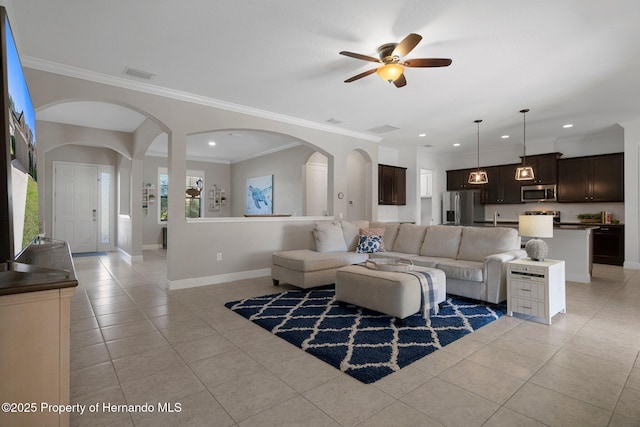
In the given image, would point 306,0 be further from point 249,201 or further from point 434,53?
point 249,201

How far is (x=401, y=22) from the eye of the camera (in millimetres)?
2725

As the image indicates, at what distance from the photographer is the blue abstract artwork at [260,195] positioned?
8656 mm

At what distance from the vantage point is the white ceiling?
8.45 ft

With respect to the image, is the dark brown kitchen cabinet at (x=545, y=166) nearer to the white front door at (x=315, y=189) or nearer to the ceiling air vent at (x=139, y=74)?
the white front door at (x=315, y=189)

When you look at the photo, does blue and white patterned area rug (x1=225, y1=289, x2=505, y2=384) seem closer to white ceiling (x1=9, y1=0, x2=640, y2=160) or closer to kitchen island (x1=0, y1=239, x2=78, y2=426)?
kitchen island (x1=0, y1=239, x2=78, y2=426)

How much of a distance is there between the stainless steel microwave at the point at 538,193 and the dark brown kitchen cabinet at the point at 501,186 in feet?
0.48

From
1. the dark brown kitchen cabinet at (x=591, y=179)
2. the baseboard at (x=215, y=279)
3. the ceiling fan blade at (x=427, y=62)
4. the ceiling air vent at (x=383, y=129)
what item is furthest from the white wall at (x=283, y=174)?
the dark brown kitchen cabinet at (x=591, y=179)

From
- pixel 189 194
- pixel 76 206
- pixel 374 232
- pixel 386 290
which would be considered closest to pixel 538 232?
pixel 386 290

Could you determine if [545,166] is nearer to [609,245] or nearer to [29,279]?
[609,245]

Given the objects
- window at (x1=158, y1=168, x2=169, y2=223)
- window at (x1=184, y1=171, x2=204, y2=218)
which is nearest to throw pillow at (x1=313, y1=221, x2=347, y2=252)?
window at (x1=184, y1=171, x2=204, y2=218)

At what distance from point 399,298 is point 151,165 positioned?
8422 mm

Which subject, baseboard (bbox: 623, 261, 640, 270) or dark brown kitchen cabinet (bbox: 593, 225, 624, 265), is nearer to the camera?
baseboard (bbox: 623, 261, 640, 270)

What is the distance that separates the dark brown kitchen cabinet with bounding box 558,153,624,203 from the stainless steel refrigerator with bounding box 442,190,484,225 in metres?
1.75

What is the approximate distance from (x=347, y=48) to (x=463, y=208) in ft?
21.0
